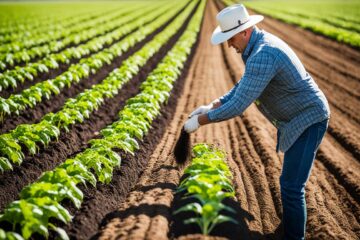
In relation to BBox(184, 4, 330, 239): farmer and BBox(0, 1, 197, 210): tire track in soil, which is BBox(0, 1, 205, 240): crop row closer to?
BBox(0, 1, 197, 210): tire track in soil

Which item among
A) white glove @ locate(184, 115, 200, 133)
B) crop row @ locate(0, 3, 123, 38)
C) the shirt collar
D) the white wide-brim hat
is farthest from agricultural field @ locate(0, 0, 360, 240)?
crop row @ locate(0, 3, 123, 38)

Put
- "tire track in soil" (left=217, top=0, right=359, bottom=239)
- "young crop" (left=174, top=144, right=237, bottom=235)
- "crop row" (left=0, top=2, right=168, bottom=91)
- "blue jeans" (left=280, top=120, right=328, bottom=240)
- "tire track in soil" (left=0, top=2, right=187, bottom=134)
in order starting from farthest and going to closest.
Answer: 1. "crop row" (left=0, top=2, right=168, bottom=91)
2. "tire track in soil" (left=0, top=2, right=187, bottom=134)
3. "tire track in soil" (left=217, top=0, right=359, bottom=239)
4. "blue jeans" (left=280, top=120, right=328, bottom=240)
5. "young crop" (left=174, top=144, right=237, bottom=235)

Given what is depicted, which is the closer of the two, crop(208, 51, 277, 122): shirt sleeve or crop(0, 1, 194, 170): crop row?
crop(208, 51, 277, 122): shirt sleeve

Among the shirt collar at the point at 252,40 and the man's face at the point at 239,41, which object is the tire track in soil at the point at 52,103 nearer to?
the man's face at the point at 239,41

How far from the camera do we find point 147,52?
45.0 feet

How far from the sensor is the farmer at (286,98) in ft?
12.8

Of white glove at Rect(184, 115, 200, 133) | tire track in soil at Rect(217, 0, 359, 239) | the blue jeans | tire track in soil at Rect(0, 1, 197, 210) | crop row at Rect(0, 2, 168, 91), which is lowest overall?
tire track in soil at Rect(217, 0, 359, 239)

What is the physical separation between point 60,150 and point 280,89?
12.2 feet

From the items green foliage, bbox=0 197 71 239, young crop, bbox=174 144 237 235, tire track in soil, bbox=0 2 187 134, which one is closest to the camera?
green foliage, bbox=0 197 71 239

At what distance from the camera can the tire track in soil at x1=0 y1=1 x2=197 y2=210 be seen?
5.03m

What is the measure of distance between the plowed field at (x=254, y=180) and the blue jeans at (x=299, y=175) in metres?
0.43

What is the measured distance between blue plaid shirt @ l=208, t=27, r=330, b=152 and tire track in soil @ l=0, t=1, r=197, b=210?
277cm

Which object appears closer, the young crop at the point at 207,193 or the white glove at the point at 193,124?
the young crop at the point at 207,193

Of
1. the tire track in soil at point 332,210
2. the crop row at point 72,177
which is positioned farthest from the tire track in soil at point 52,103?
the tire track in soil at point 332,210
